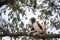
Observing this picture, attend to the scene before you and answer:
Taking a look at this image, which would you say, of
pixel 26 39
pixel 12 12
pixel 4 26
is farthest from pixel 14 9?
pixel 26 39

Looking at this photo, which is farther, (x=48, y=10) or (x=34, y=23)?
(x=48, y=10)

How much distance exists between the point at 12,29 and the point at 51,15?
35.3 inches

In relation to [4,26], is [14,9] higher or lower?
higher

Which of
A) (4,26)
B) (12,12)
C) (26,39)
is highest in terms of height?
(12,12)

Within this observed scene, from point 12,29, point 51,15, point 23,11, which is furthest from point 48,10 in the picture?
point 12,29

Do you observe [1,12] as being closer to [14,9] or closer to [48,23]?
[14,9]

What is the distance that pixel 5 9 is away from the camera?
476cm

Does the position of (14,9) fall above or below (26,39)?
above

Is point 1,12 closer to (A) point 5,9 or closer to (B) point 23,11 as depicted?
(A) point 5,9

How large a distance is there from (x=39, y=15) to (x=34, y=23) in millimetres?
675

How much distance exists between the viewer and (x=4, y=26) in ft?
15.0

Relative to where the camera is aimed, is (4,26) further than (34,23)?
Yes

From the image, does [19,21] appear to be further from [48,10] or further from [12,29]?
[48,10]

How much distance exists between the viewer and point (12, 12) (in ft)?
15.2
